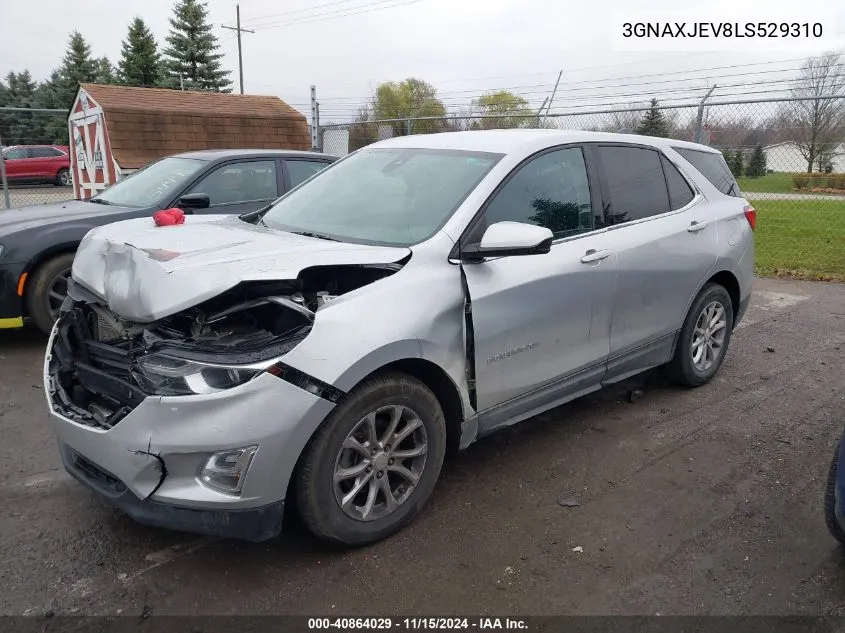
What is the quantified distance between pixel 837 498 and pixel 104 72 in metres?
50.2

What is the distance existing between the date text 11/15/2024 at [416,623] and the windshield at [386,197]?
1603 millimetres

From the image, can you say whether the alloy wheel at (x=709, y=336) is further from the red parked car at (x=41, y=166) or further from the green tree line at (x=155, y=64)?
the green tree line at (x=155, y=64)

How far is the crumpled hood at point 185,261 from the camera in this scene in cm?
258

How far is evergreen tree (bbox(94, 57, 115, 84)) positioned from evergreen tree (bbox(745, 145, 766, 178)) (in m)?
38.9

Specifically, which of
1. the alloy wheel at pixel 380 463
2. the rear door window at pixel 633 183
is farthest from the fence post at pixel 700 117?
the alloy wheel at pixel 380 463

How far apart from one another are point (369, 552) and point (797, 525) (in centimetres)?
202

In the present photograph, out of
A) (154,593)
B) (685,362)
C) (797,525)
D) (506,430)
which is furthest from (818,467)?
(154,593)

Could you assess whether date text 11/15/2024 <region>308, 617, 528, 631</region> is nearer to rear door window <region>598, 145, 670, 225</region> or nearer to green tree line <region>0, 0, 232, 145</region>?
rear door window <region>598, 145, 670, 225</region>

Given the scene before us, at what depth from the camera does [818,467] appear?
3689 mm

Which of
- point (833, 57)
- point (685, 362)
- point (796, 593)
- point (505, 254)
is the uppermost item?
point (833, 57)

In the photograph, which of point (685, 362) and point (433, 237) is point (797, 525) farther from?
point (433, 237)

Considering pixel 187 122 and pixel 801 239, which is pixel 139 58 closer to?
pixel 187 122

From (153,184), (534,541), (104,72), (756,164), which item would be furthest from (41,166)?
(104,72)

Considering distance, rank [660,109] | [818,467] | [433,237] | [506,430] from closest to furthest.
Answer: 1. [433,237]
2. [818,467]
3. [506,430]
4. [660,109]
